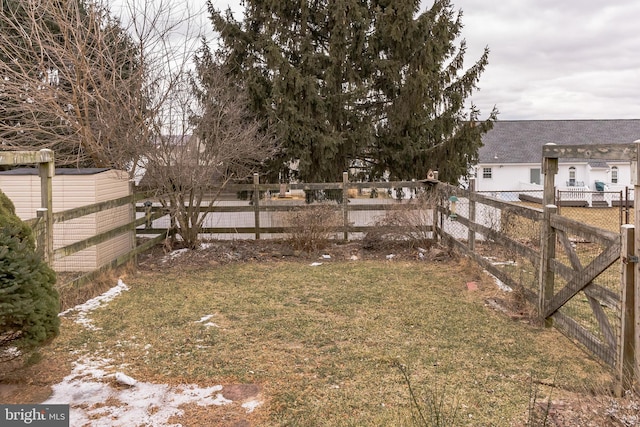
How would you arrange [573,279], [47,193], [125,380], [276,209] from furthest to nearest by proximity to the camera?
[276,209] → [47,193] → [573,279] → [125,380]

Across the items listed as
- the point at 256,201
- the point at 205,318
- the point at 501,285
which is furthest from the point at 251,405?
the point at 256,201

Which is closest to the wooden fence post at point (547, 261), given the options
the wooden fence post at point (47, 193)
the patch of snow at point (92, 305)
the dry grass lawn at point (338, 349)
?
the dry grass lawn at point (338, 349)

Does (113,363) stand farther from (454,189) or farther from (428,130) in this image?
(428,130)

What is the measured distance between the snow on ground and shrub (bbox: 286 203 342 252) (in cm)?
598

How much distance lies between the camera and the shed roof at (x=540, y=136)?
30.8 metres

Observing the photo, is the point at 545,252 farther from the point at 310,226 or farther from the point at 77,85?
the point at 77,85

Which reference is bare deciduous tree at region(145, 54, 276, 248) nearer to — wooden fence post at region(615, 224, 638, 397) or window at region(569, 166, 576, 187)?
wooden fence post at region(615, 224, 638, 397)

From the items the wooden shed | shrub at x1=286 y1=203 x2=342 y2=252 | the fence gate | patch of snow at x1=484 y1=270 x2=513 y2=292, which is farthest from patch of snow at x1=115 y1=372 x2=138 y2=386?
shrub at x1=286 y1=203 x2=342 y2=252

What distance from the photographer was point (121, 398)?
3.47 meters

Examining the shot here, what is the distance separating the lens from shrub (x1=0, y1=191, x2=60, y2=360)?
327cm

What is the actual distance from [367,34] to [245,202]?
5.44 metres

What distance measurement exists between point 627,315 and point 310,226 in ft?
22.3

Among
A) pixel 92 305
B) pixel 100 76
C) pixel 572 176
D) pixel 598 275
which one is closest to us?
pixel 598 275

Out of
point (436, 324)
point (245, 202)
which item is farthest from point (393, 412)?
point (245, 202)
